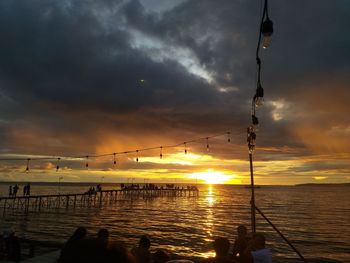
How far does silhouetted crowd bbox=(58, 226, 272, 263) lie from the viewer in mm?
1619

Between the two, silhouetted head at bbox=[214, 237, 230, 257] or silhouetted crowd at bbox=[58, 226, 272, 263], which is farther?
silhouetted head at bbox=[214, 237, 230, 257]

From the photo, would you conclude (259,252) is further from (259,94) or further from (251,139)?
(251,139)

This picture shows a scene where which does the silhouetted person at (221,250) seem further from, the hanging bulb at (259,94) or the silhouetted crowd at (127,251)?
the hanging bulb at (259,94)

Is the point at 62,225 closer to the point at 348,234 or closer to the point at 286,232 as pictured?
the point at 286,232

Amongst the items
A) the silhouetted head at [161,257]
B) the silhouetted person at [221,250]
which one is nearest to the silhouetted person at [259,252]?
the silhouetted person at [221,250]

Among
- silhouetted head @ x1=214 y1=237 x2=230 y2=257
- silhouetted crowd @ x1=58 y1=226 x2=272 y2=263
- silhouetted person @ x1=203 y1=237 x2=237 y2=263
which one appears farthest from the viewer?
silhouetted head @ x1=214 y1=237 x2=230 y2=257

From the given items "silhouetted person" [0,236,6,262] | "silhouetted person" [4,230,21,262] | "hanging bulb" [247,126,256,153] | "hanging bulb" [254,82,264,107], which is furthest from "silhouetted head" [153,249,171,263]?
"silhouetted person" [0,236,6,262]

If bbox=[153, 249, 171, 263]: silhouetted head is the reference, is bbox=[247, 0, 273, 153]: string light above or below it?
above

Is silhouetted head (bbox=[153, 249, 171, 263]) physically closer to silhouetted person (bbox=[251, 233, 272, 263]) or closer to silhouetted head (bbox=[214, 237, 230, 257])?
A: silhouetted person (bbox=[251, 233, 272, 263])

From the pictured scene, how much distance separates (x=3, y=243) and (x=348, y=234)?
33.0 metres

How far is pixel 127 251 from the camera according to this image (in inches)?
66.8

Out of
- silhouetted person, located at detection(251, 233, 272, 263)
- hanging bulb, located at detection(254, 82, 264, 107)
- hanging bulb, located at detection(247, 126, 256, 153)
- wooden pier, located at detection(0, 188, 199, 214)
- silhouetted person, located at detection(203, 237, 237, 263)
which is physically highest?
hanging bulb, located at detection(254, 82, 264, 107)

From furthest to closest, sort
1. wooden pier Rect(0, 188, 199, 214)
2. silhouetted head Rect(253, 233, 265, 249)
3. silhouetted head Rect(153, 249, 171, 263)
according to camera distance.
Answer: wooden pier Rect(0, 188, 199, 214), silhouetted head Rect(153, 249, 171, 263), silhouetted head Rect(253, 233, 265, 249)

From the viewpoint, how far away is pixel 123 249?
1.68m
